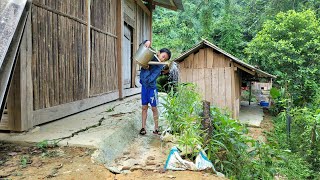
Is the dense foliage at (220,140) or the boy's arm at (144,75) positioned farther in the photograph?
the boy's arm at (144,75)

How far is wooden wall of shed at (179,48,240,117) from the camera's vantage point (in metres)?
9.99

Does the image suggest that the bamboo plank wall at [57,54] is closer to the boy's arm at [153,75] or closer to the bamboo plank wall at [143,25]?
the boy's arm at [153,75]

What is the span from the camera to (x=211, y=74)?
33.6ft

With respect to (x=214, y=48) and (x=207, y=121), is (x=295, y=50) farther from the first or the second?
(x=207, y=121)

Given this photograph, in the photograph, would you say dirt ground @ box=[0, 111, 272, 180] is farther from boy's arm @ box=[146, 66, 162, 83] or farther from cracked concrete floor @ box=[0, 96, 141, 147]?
boy's arm @ box=[146, 66, 162, 83]

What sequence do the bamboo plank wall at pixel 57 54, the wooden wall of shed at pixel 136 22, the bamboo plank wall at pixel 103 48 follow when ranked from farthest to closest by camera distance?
the wooden wall of shed at pixel 136 22 → the bamboo plank wall at pixel 103 48 → the bamboo plank wall at pixel 57 54

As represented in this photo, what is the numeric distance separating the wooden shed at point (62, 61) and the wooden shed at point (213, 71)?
3.54 metres

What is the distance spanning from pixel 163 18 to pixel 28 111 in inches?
749

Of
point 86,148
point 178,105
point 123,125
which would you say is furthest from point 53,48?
point 178,105

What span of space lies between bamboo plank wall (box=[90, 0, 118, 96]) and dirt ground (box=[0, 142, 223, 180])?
8.64ft

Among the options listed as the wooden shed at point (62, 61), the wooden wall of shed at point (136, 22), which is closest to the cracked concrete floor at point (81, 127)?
the wooden shed at point (62, 61)

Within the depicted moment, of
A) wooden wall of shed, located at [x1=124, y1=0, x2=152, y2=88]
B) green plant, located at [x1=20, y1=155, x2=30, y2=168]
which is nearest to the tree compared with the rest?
wooden wall of shed, located at [x1=124, y1=0, x2=152, y2=88]

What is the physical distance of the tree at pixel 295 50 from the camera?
11.9 meters

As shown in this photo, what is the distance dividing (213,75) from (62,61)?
266 inches
